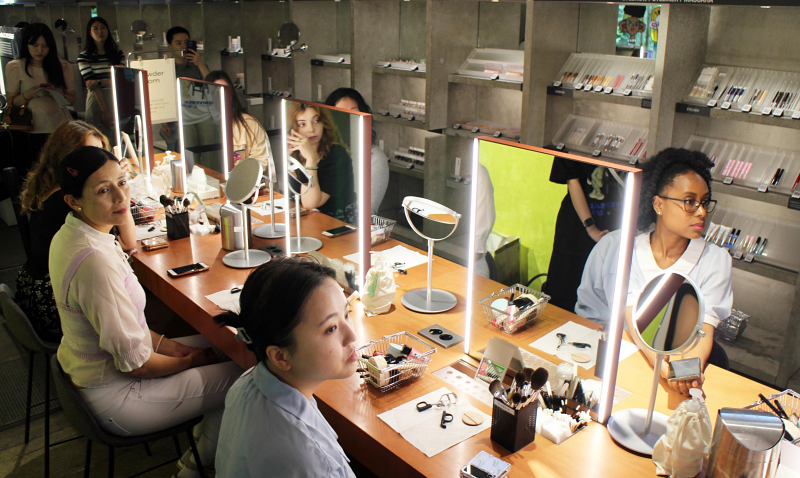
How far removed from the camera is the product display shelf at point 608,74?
4.26 metres

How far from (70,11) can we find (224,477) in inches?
553

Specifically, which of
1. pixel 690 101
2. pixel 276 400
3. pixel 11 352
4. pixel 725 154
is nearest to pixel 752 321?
pixel 725 154

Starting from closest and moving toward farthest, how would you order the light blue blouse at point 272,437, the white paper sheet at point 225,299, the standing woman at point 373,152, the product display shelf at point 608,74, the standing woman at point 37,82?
1. the light blue blouse at point 272,437
2. the white paper sheet at point 225,299
3. the standing woman at point 373,152
4. the product display shelf at point 608,74
5. the standing woman at point 37,82

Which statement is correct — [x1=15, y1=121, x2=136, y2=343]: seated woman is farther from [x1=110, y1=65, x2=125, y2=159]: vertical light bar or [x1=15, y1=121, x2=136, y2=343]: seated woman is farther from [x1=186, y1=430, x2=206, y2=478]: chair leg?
[x1=110, y1=65, x2=125, y2=159]: vertical light bar

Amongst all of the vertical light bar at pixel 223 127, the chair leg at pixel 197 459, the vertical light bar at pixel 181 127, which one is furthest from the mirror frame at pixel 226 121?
the chair leg at pixel 197 459

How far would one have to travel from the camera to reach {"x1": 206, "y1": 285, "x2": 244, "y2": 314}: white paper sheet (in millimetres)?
2713

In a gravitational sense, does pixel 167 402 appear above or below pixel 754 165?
below

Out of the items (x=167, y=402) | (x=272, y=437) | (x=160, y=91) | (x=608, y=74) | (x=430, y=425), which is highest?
(x=608, y=74)

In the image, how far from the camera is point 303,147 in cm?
293

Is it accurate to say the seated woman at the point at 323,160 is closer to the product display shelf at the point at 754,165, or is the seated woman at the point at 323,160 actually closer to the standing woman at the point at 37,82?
the product display shelf at the point at 754,165

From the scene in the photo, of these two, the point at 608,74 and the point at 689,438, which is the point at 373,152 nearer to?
the point at 608,74

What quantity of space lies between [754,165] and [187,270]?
3382 millimetres

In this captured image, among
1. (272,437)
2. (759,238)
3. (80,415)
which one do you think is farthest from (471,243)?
(759,238)

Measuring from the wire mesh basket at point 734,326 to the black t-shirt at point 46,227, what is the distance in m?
4.00
